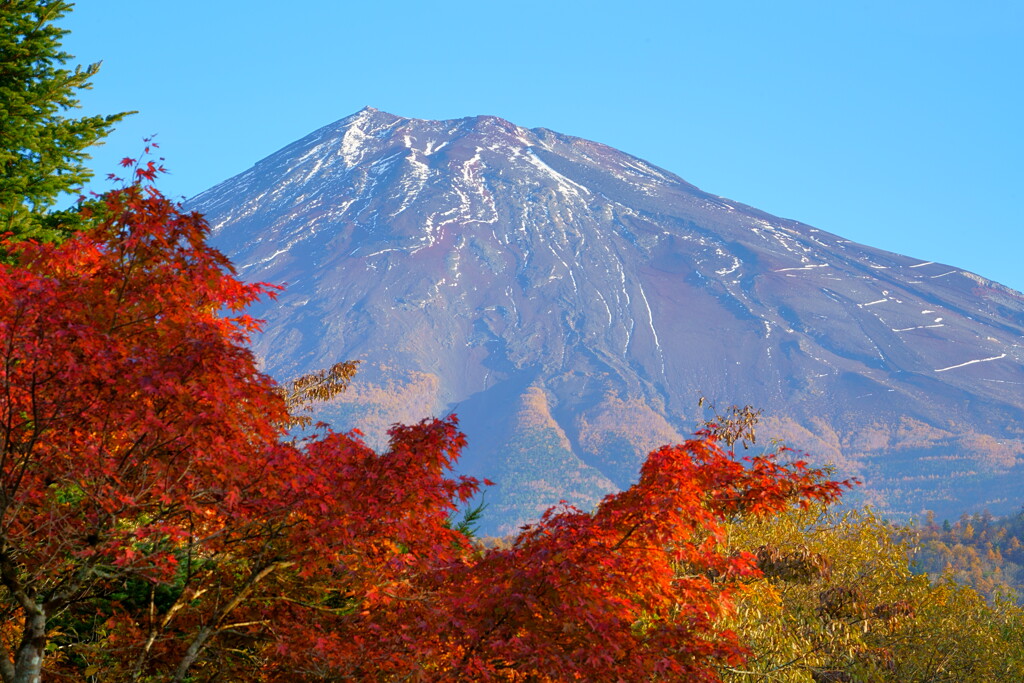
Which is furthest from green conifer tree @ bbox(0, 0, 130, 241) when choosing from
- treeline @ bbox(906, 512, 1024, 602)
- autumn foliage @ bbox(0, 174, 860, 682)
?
treeline @ bbox(906, 512, 1024, 602)

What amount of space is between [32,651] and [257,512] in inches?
71.2

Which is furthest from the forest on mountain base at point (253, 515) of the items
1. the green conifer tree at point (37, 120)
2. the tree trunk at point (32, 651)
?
the green conifer tree at point (37, 120)

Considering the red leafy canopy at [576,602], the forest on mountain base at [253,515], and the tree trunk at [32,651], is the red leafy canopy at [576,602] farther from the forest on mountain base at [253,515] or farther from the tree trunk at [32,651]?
the tree trunk at [32,651]

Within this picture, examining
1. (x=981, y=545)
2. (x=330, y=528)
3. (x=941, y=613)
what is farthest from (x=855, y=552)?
(x=981, y=545)

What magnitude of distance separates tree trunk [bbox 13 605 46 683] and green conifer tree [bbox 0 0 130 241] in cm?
1033

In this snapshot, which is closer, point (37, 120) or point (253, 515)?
point (253, 515)

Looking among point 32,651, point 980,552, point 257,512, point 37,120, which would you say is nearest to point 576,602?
point 257,512

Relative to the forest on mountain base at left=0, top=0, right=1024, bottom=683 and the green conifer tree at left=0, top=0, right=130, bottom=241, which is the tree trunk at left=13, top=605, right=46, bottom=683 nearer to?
the forest on mountain base at left=0, top=0, right=1024, bottom=683

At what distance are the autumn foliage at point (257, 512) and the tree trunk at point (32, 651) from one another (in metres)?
0.01

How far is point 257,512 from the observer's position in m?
8.02

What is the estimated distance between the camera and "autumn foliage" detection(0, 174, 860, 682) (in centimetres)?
719

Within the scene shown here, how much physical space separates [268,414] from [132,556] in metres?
1.42

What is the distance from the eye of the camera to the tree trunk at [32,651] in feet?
23.1

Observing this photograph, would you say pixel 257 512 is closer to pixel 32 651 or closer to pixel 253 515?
pixel 253 515
